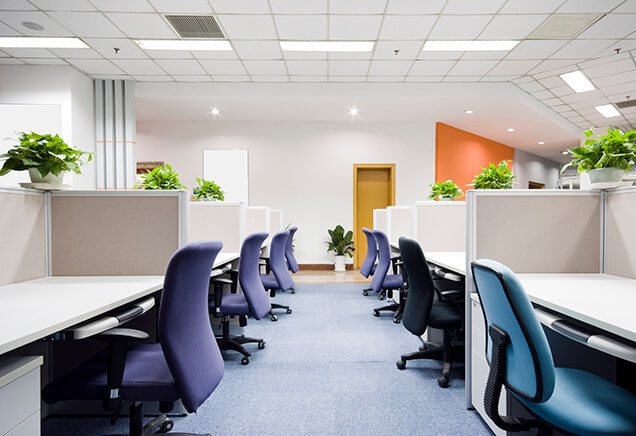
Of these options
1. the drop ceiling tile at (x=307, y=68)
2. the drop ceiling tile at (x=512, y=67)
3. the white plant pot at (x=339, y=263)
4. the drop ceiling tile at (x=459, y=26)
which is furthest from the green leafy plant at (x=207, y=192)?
the drop ceiling tile at (x=512, y=67)

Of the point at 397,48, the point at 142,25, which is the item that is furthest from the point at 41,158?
the point at 397,48

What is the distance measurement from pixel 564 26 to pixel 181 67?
4.12 meters

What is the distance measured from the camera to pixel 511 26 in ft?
12.1

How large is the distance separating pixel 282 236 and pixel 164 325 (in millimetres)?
2093

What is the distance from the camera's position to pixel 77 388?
3.45ft

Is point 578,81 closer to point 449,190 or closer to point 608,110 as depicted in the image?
point 608,110

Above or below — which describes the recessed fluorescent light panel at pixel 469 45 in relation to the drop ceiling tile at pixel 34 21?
above

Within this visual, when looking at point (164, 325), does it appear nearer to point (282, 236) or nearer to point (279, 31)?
point (282, 236)

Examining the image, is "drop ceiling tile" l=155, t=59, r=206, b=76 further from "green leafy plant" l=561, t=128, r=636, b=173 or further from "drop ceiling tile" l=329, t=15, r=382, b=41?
"green leafy plant" l=561, t=128, r=636, b=173

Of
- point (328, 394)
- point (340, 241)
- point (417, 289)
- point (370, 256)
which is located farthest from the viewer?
point (340, 241)

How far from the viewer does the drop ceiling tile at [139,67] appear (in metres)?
4.55

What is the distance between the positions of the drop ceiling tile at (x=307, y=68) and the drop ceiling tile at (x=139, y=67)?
1.62 meters

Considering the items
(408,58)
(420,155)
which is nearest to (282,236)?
(408,58)

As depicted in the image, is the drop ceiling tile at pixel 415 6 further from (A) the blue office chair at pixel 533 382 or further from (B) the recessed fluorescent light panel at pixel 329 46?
(A) the blue office chair at pixel 533 382
